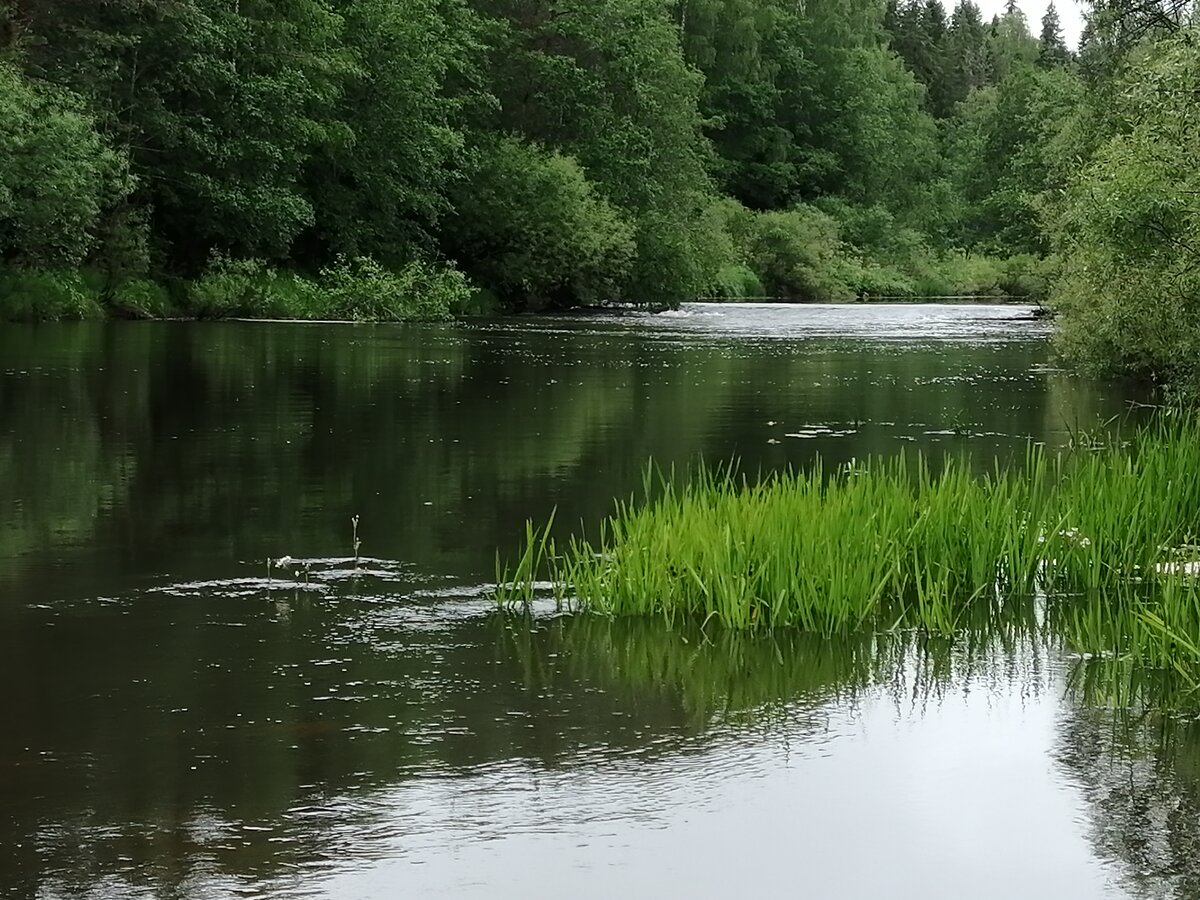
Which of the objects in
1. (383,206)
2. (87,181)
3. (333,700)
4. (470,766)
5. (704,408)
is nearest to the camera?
(470,766)

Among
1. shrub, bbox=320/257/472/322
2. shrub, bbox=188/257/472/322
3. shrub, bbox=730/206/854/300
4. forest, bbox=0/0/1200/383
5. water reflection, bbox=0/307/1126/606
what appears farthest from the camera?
shrub, bbox=730/206/854/300

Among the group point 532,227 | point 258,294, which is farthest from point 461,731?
point 532,227

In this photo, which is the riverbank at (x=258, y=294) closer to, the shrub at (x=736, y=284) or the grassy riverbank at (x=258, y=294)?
the grassy riverbank at (x=258, y=294)

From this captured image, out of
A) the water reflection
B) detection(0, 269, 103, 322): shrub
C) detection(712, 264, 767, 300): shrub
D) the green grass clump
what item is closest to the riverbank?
detection(0, 269, 103, 322): shrub

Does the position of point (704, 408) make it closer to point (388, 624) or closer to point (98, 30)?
point (388, 624)

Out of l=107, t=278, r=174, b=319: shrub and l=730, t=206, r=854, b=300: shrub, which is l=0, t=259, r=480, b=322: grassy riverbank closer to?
l=107, t=278, r=174, b=319: shrub

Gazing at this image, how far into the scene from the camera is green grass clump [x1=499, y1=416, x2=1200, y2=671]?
8.58m

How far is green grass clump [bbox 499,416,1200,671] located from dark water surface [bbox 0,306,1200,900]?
0.84 ft

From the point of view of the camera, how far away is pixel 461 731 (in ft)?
22.4

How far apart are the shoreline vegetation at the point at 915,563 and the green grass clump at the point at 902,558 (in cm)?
1

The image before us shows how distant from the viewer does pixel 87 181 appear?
40000 millimetres

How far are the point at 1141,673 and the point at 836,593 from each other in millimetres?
1522

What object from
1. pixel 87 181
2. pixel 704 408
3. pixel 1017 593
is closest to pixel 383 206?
pixel 87 181

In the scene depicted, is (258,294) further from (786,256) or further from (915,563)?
(915,563)
